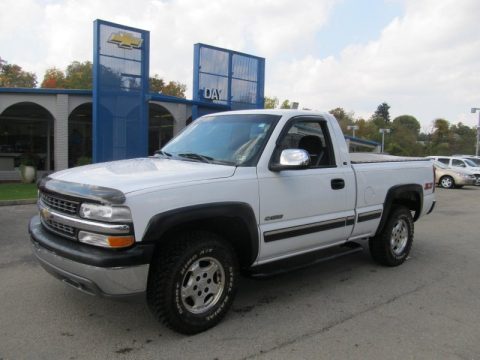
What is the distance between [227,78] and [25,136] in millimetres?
11287

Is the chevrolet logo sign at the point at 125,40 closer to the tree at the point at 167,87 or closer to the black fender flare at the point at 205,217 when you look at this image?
the black fender flare at the point at 205,217

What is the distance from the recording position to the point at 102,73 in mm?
14961

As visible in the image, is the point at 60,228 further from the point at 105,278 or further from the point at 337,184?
the point at 337,184

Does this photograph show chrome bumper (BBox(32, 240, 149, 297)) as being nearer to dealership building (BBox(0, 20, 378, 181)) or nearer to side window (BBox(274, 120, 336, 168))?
side window (BBox(274, 120, 336, 168))

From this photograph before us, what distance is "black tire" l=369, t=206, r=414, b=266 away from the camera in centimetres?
574

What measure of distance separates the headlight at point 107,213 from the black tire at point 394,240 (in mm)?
3659

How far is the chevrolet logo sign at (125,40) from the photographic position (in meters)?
15.0

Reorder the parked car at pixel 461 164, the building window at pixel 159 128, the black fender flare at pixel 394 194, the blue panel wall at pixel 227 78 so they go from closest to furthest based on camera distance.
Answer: the black fender flare at pixel 394 194 < the blue panel wall at pixel 227 78 < the building window at pixel 159 128 < the parked car at pixel 461 164

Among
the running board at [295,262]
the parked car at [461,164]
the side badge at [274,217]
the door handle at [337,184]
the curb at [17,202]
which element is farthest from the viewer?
the parked car at [461,164]

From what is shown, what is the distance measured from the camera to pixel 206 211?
3.59 meters

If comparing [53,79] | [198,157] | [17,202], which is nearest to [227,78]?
[17,202]

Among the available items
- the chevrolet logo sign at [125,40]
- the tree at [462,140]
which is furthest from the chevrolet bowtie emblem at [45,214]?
the tree at [462,140]

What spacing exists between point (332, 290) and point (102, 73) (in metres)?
Result: 12.5

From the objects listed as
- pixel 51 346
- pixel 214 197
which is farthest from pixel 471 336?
pixel 51 346
